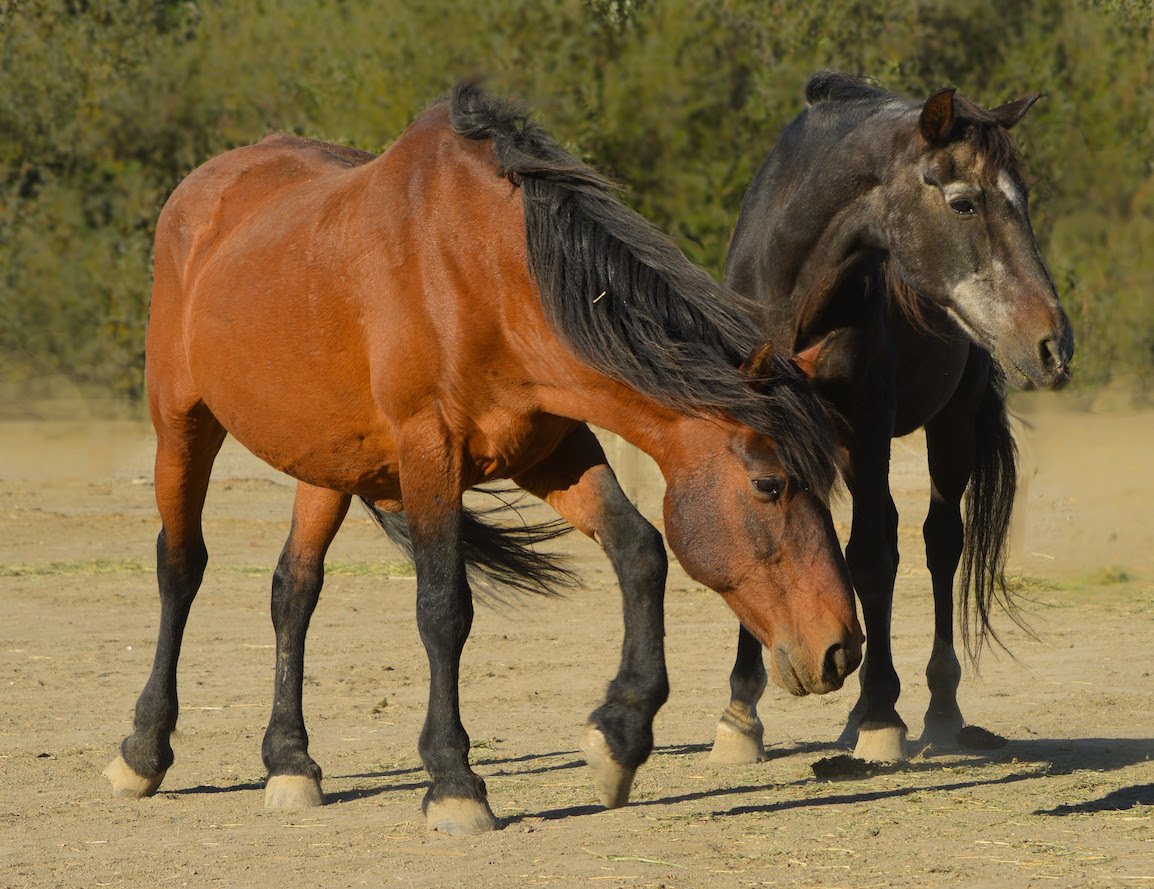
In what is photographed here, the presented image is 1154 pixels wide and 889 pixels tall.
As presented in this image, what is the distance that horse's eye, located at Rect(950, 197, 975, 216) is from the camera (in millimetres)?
4703

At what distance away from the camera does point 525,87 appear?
12.4 metres

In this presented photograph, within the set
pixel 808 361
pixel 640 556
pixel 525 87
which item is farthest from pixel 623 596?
pixel 525 87

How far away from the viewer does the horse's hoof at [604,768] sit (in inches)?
162

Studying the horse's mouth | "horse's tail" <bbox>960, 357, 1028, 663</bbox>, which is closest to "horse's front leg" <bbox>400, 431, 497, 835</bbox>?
the horse's mouth

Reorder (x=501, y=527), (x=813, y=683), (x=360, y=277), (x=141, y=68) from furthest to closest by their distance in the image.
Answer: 1. (x=141, y=68)
2. (x=501, y=527)
3. (x=360, y=277)
4. (x=813, y=683)

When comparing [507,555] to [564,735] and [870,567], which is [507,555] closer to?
[564,735]

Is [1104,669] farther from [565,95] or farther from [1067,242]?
[565,95]

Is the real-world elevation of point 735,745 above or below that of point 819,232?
below

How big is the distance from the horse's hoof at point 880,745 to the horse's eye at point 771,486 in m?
1.78

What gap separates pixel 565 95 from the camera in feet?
47.1

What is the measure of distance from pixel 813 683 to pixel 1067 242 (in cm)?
818

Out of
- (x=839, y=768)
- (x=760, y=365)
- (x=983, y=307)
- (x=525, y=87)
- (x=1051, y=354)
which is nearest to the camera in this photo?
(x=760, y=365)

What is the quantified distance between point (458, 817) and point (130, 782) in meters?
1.43

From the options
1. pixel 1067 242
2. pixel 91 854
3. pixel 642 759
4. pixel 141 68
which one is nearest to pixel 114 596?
pixel 91 854
